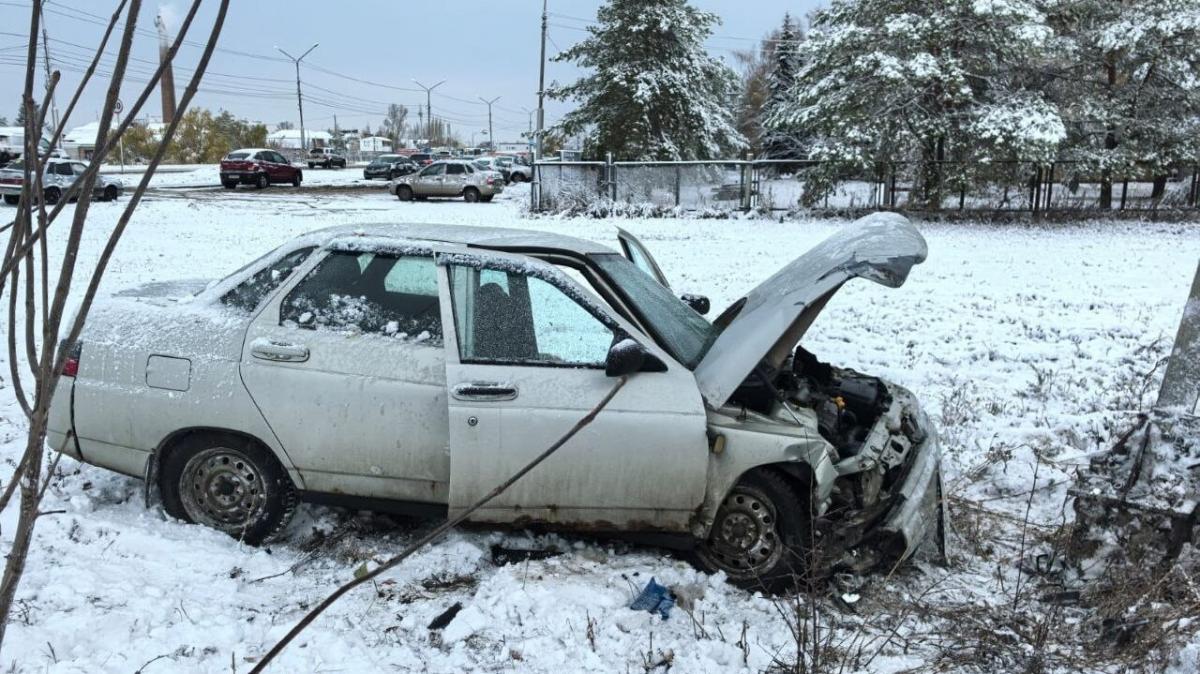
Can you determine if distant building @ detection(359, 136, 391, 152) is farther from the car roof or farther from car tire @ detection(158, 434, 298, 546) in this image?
car tire @ detection(158, 434, 298, 546)

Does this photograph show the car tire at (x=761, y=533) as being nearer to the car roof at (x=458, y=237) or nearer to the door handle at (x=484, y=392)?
the door handle at (x=484, y=392)

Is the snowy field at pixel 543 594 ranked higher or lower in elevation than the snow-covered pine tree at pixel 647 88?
lower

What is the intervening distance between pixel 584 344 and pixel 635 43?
86.5ft

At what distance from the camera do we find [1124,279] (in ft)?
40.6

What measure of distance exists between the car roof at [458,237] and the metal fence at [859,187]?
19.2 m

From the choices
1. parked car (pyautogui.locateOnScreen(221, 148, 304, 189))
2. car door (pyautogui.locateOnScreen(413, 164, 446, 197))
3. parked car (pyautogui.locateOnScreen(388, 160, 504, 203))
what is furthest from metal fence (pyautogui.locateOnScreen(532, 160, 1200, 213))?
parked car (pyautogui.locateOnScreen(221, 148, 304, 189))

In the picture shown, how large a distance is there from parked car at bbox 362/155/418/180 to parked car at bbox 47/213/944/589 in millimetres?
38392

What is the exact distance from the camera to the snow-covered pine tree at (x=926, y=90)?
66.5 ft

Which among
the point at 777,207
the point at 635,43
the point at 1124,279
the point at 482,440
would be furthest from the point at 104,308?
the point at 635,43

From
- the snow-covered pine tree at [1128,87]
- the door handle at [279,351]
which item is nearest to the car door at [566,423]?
the door handle at [279,351]

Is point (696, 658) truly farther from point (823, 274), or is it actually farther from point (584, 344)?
point (823, 274)

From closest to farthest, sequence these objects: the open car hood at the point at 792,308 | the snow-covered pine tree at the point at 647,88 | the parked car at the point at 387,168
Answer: the open car hood at the point at 792,308
the snow-covered pine tree at the point at 647,88
the parked car at the point at 387,168

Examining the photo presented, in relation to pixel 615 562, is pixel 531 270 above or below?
above

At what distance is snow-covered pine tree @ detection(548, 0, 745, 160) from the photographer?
92.2 ft
